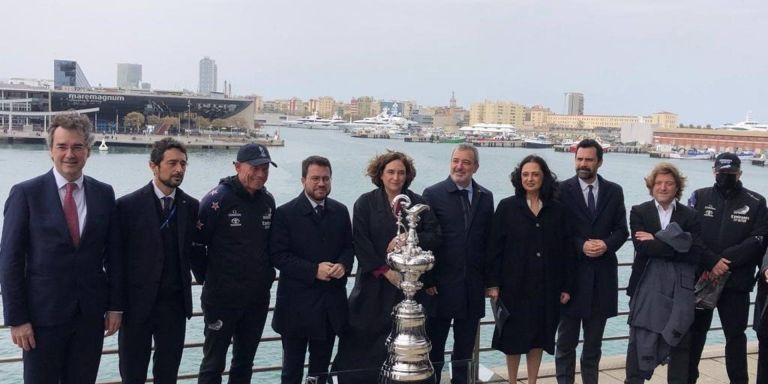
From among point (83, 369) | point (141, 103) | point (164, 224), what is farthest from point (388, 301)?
point (141, 103)

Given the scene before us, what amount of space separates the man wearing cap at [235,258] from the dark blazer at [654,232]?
235cm

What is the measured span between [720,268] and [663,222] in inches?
18.4

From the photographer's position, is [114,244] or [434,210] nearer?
[114,244]

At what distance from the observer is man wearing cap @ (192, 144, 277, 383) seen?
430 cm

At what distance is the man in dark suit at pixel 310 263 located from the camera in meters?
4.38

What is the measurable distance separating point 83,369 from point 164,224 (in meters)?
0.84

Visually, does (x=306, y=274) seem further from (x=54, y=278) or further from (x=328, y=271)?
(x=54, y=278)

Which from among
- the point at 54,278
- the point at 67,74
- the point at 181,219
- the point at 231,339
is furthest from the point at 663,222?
the point at 67,74

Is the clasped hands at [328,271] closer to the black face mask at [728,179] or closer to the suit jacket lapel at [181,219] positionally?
the suit jacket lapel at [181,219]

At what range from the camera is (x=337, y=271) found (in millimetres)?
4363

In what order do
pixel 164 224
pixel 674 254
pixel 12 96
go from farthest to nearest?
1. pixel 12 96
2. pixel 674 254
3. pixel 164 224

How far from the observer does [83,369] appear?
3.80m

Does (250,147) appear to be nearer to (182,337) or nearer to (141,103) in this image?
(182,337)

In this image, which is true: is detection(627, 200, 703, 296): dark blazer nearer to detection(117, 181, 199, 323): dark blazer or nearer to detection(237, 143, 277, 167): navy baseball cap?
detection(237, 143, 277, 167): navy baseball cap
